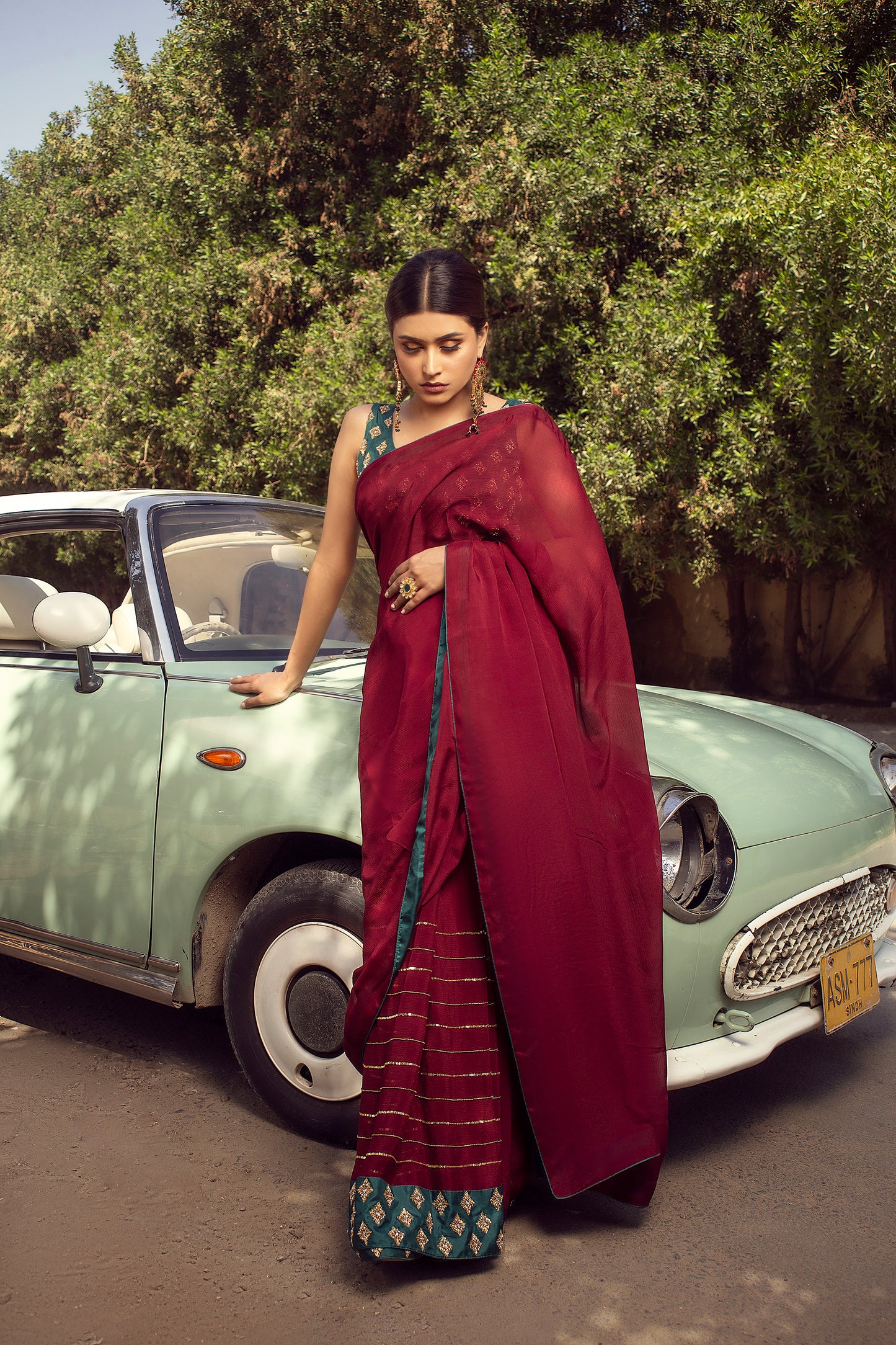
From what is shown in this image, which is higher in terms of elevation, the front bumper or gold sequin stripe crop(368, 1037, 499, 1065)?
gold sequin stripe crop(368, 1037, 499, 1065)

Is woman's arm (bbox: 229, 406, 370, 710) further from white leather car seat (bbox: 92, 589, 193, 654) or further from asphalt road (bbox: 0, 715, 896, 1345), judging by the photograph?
asphalt road (bbox: 0, 715, 896, 1345)

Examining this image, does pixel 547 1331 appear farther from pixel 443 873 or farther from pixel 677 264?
pixel 677 264

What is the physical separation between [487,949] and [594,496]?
7830mm

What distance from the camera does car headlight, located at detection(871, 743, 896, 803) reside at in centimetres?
320

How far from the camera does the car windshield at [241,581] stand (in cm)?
322

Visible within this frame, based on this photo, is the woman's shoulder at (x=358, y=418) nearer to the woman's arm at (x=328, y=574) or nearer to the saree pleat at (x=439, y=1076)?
the woman's arm at (x=328, y=574)

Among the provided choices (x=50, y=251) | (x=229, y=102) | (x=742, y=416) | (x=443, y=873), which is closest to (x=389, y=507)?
(x=443, y=873)

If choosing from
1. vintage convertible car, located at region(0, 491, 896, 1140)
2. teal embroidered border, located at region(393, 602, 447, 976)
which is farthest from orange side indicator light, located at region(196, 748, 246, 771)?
teal embroidered border, located at region(393, 602, 447, 976)

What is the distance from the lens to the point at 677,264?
9.59 meters

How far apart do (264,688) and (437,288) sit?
104cm

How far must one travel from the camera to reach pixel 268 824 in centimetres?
267

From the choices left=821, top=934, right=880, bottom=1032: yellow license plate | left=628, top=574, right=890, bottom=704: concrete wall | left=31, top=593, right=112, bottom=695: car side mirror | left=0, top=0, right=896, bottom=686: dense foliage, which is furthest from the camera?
left=628, top=574, right=890, bottom=704: concrete wall

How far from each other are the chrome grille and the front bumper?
74mm

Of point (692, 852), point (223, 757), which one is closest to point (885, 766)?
point (692, 852)
